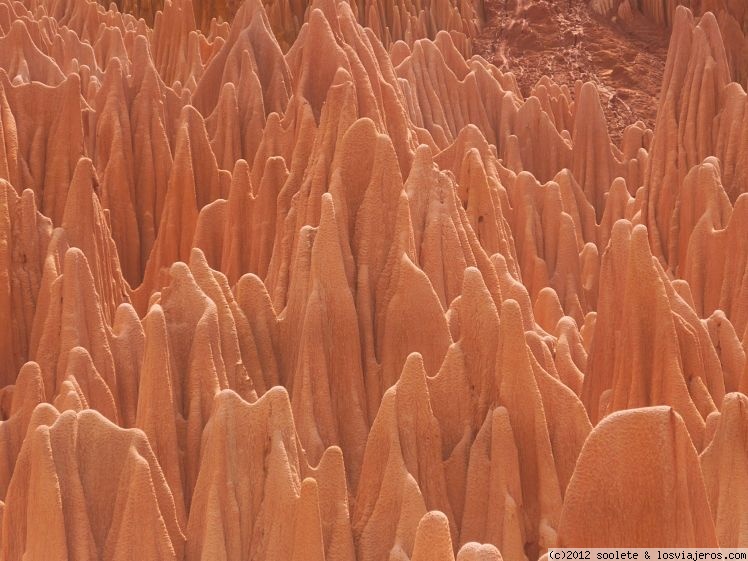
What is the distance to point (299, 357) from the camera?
5.75 m

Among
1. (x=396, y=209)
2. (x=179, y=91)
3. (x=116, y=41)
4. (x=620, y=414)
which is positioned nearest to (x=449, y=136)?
(x=179, y=91)

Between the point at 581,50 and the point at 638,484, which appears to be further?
the point at 581,50

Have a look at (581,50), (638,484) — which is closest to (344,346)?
(638,484)

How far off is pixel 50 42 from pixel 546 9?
20.7 ft

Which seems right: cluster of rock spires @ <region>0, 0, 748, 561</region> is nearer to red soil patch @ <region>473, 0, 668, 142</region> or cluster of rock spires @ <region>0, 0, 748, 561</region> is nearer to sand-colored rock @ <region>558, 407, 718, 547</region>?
sand-colored rock @ <region>558, 407, 718, 547</region>

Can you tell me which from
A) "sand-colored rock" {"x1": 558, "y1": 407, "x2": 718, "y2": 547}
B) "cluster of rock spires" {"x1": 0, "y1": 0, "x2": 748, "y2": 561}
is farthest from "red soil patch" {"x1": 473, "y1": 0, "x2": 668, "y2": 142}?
"sand-colored rock" {"x1": 558, "y1": 407, "x2": 718, "y2": 547}

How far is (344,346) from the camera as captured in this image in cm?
574

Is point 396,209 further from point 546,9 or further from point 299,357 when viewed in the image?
point 546,9

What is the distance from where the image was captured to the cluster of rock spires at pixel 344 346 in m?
4.69

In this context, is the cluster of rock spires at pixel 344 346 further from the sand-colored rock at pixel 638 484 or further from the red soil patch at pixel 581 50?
the red soil patch at pixel 581 50

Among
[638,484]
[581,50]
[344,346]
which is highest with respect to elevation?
[581,50]

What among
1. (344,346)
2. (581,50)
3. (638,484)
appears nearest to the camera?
(638,484)

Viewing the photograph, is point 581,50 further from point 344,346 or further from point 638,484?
point 638,484

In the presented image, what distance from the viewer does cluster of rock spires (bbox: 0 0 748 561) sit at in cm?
469
